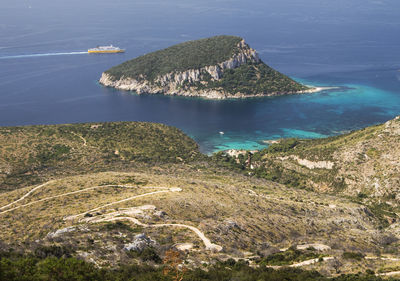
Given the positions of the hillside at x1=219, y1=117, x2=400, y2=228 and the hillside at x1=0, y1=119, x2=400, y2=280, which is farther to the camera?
the hillside at x1=219, y1=117, x2=400, y2=228

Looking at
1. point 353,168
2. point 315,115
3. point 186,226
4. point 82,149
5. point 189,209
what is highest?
point 186,226

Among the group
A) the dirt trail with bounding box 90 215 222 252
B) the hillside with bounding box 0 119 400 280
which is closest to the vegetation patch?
the hillside with bounding box 0 119 400 280

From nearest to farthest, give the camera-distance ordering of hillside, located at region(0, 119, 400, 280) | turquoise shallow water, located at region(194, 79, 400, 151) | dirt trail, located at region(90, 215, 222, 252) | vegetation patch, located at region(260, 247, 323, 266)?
hillside, located at region(0, 119, 400, 280) < vegetation patch, located at region(260, 247, 323, 266) < dirt trail, located at region(90, 215, 222, 252) < turquoise shallow water, located at region(194, 79, 400, 151)

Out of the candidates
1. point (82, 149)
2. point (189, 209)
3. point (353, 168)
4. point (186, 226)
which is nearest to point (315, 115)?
point (353, 168)

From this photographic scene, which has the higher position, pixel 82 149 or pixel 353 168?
pixel 82 149

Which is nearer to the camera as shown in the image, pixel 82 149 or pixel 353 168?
pixel 353 168

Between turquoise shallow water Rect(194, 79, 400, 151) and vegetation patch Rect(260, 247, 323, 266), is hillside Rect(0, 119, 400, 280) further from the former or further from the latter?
turquoise shallow water Rect(194, 79, 400, 151)

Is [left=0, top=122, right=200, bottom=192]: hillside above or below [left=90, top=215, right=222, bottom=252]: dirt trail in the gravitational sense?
below

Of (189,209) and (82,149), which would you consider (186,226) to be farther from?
(82,149)

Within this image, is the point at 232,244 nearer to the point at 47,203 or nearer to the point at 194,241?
the point at 194,241
